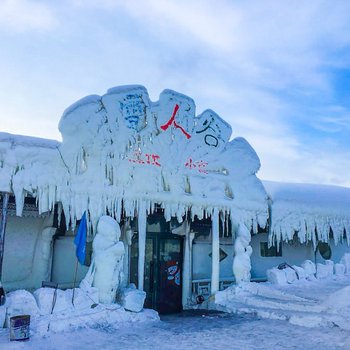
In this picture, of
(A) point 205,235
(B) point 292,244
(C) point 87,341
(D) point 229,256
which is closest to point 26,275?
(C) point 87,341

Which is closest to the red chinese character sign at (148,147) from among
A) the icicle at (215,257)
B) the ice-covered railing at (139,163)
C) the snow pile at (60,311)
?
the ice-covered railing at (139,163)

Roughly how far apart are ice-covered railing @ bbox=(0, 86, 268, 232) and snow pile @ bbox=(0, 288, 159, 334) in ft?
6.52

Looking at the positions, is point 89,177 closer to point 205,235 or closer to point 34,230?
point 34,230

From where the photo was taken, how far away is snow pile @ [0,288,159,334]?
8.10 metres

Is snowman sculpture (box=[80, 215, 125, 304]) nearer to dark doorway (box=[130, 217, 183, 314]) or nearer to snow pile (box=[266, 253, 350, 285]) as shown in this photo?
dark doorway (box=[130, 217, 183, 314])

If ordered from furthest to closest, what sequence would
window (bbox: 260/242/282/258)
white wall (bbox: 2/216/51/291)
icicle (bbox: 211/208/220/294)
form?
window (bbox: 260/242/282/258) < icicle (bbox: 211/208/220/294) < white wall (bbox: 2/216/51/291)

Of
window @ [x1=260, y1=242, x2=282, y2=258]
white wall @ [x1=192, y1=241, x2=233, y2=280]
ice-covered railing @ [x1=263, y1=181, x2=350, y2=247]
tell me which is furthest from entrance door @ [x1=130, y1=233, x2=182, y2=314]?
window @ [x1=260, y1=242, x2=282, y2=258]

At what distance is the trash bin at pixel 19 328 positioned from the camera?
23.3 feet

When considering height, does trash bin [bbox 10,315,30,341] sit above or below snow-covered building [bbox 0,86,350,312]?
below

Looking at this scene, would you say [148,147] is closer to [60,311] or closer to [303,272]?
[60,311]

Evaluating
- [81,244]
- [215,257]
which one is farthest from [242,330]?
[81,244]

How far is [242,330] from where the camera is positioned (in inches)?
342

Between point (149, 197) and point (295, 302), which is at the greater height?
point (149, 197)

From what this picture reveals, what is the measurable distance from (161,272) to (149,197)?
3620 millimetres
